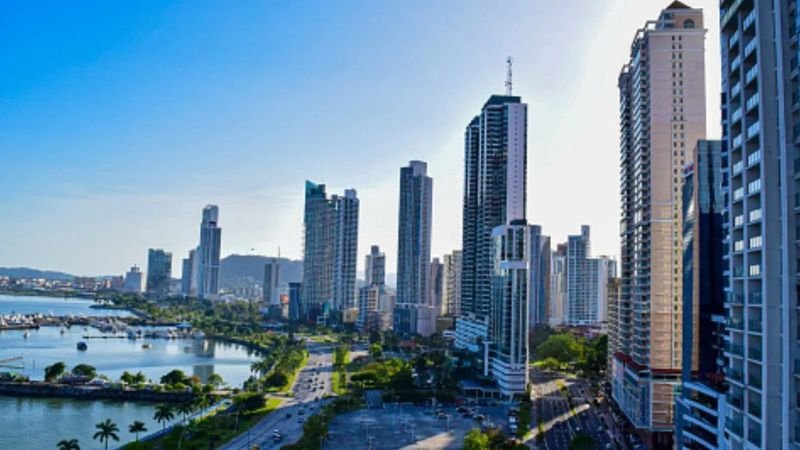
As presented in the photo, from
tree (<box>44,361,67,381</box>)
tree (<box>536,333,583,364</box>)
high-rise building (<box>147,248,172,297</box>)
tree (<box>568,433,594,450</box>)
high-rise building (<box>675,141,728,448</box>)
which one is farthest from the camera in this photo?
high-rise building (<box>147,248,172,297</box>)

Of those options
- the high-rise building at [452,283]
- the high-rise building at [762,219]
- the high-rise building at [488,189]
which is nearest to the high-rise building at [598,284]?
the high-rise building at [452,283]

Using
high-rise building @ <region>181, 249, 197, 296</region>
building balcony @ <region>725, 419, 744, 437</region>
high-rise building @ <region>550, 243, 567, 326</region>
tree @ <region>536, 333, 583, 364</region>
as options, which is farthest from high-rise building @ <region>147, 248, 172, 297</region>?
building balcony @ <region>725, 419, 744, 437</region>

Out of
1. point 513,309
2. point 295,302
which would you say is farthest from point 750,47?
point 295,302

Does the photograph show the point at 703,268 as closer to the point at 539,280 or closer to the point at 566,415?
the point at 566,415

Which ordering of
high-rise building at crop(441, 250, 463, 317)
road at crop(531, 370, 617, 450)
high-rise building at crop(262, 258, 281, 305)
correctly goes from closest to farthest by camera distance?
1. road at crop(531, 370, 617, 450)
2. high-rise building at crop(441, 250, 463, 317)
3. high-rise building at crop(262, 258, 281, 305)

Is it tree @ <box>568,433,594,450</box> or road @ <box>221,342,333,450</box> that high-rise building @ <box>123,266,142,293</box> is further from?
tree @ <box>568,433,594,450</box>

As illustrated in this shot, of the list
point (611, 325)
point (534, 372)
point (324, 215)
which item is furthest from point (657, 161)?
point (324, 215)

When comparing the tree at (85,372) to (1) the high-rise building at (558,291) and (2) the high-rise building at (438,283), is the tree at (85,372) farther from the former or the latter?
(2) the high-rise building at (438,283)
